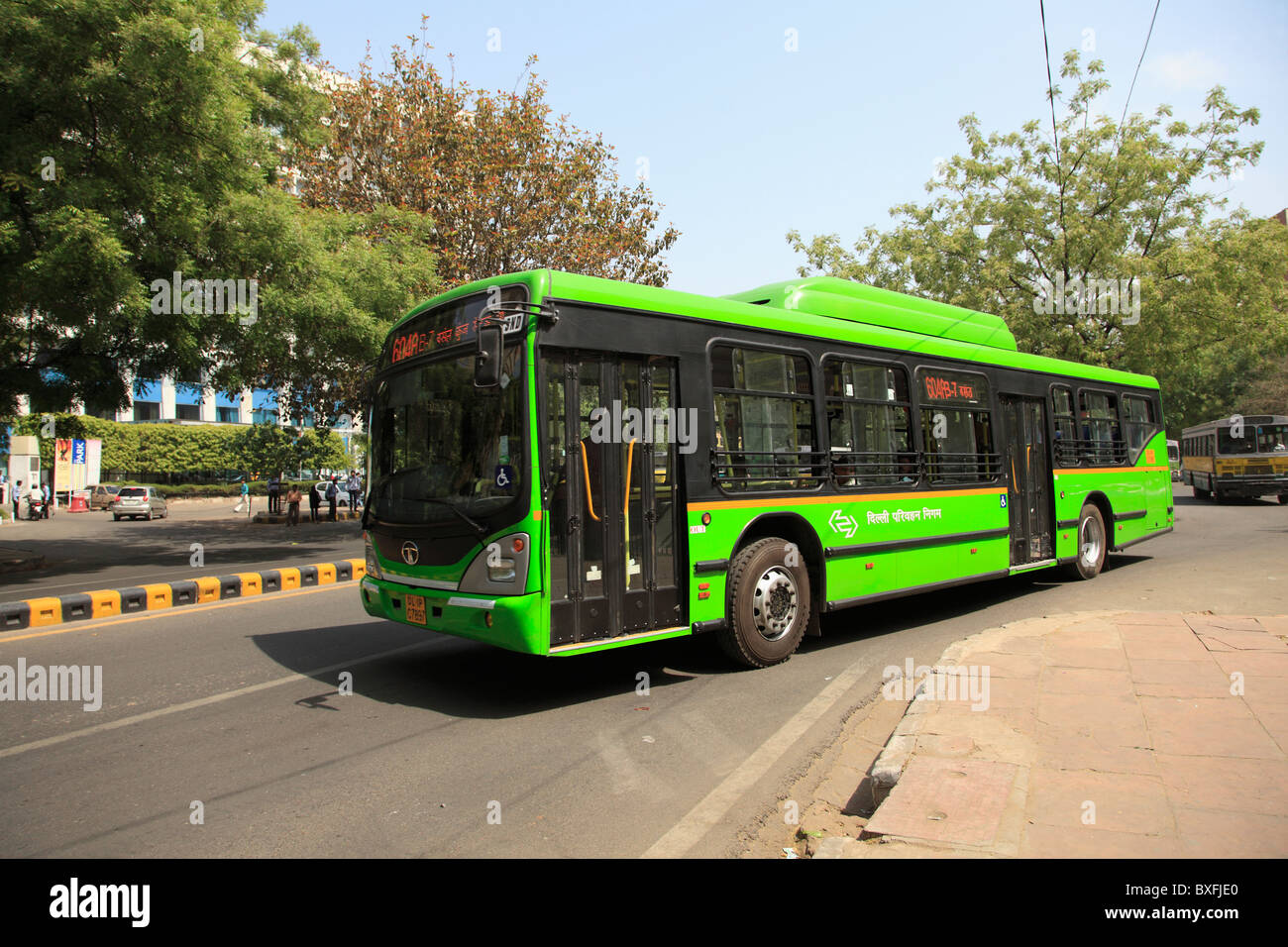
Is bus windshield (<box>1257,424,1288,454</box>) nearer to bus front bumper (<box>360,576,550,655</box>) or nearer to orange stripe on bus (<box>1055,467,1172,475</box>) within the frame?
orange stripe on bus (<box>1055,467,1172,475</box>)

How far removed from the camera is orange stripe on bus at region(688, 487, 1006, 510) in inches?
265

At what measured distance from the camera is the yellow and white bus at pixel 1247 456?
87.2ft

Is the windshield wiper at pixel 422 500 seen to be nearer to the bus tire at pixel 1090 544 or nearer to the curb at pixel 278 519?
the bus tire at pixel 1090 544

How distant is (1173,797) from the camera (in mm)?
4012

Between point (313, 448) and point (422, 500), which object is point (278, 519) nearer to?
point (313, 448)

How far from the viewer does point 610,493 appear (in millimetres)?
6137

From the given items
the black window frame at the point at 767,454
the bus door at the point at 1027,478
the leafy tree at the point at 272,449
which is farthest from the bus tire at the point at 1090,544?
the leafy tree at the point at 272,449

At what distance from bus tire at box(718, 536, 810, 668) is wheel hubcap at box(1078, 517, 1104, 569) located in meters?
6.60

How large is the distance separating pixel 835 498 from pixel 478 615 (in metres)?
3.72
